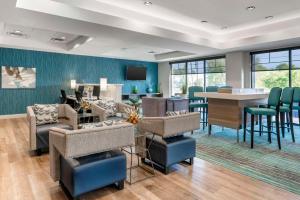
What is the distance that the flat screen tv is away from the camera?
1077cm

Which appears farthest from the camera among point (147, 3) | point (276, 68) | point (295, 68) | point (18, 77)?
point (18, 77)

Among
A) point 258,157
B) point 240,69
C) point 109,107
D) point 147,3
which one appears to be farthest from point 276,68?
point 109,107

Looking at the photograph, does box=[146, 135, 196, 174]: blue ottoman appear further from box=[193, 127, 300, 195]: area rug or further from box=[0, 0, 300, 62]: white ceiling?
box=[0, 0, 300, 62]: white ceiling

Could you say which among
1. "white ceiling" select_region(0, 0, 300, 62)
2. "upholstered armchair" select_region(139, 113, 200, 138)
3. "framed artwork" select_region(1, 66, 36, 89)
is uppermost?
"white ceiling" select_region(0, 0, 300, 62)

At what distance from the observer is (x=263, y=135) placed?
5.11 metres

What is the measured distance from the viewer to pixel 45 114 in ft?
14.0

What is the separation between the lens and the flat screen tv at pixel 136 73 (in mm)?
10768

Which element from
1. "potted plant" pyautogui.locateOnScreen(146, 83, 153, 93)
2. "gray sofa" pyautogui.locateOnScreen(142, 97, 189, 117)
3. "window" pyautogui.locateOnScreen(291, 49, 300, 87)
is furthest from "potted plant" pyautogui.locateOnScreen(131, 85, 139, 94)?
"window" pyautogui.locateOnScreen(291, 49, 300, 87)

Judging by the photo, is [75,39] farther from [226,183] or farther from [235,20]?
[226,183]

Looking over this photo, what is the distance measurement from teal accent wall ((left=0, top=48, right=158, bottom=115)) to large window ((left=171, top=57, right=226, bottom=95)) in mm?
3039

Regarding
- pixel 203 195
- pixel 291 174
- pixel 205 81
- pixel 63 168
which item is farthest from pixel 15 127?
pixel 205 81

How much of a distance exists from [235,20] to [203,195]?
15.0ft

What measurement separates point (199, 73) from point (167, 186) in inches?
304

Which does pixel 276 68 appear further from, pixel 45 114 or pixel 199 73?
pixel 45 114
